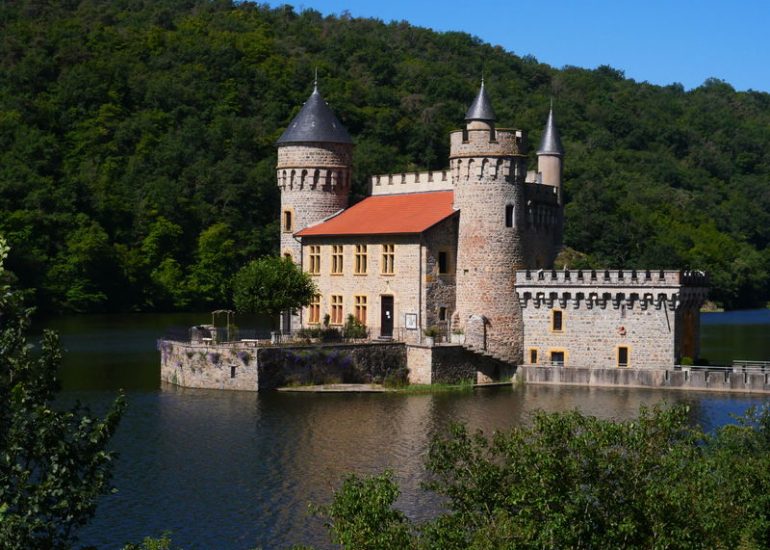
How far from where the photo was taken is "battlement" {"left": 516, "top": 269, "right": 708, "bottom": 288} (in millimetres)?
44938

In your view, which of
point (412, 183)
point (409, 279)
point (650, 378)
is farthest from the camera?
point (412, 183)

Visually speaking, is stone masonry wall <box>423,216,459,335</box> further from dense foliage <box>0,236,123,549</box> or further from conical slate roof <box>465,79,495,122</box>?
dense foliage <box>0,236,123,549</box>

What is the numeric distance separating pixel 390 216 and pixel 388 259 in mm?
2213

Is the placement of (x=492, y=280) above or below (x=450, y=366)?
above

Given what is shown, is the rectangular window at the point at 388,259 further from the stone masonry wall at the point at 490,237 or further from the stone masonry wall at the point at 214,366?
the stone masonry wall at the point at 214,366

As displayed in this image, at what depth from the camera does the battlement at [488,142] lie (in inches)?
1836

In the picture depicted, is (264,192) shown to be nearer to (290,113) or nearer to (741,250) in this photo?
(290,113)

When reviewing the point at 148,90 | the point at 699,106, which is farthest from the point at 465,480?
the point at 699,106

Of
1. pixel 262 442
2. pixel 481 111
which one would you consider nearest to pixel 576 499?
pixel 262 442

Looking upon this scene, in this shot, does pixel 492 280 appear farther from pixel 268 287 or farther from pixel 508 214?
pixel 268 287

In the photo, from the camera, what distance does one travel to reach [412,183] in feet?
169

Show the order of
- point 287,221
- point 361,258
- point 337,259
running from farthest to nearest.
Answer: point 287,221 → point 337,259 → point 361,258

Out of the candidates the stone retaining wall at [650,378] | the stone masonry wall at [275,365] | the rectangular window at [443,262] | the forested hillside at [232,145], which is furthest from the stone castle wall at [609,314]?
the forested hillside at [232,145]

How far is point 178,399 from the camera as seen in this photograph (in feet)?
140
